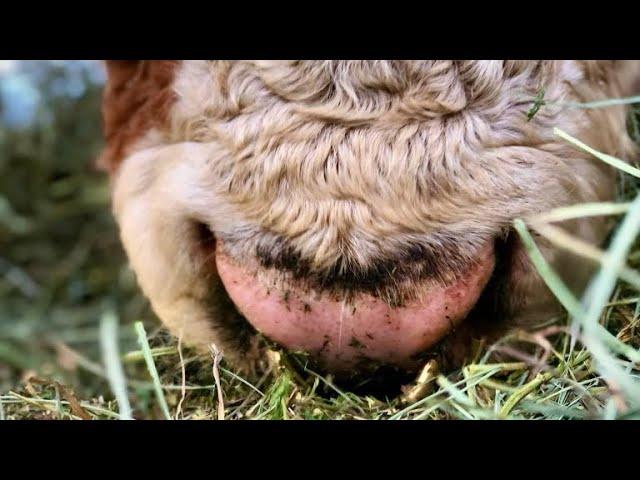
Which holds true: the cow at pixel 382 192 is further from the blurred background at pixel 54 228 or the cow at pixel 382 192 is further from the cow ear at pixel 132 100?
the blurred background at pixel 54 228

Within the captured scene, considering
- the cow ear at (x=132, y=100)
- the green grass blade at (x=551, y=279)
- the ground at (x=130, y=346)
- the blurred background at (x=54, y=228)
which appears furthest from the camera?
the blurred background at (x=54, y=228)

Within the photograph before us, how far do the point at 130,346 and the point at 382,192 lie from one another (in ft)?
3.70

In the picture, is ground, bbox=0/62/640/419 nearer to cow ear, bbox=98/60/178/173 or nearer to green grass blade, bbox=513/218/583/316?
green grass blade, bbox=513/218/583/316

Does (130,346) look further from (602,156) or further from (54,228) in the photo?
(602,156)

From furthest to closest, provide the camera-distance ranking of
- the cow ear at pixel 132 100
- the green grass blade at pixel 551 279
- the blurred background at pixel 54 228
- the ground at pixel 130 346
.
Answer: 1. the blurred background at pixel 54 228
2. the cow ear at pixel 132 100
3. the ground at pixel 130 346
4. the green grass blade at pixel 551 279

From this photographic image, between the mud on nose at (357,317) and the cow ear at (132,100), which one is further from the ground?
the cow ear at (132,100)

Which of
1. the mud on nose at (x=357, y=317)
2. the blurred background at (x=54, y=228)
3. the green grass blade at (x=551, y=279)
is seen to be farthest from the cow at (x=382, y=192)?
the blurred background at (x=54, y=228)

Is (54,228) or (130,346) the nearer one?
(130,346)

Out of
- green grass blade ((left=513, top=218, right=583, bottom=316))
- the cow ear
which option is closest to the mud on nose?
green grass blade ((left=513, top=218, right=583, bottom=316))

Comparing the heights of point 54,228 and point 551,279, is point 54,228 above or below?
below

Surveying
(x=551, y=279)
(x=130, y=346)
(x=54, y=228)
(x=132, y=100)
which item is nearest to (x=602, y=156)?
(x=551, y=279)

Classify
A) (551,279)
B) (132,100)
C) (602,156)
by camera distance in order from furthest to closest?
(132,100), (602,156), (551,279)

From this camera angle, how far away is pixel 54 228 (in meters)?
2.97

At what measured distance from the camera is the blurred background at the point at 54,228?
2.43 metres
